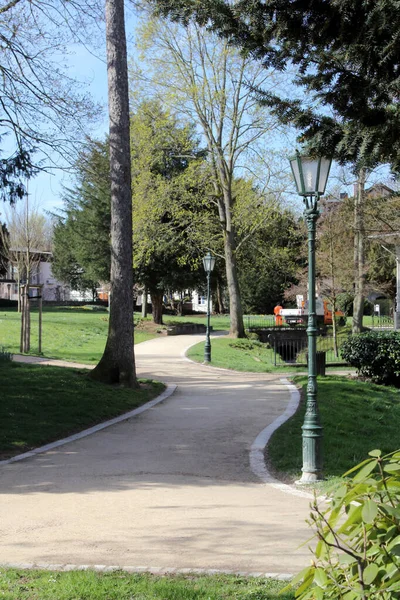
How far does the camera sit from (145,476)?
7.72 metres

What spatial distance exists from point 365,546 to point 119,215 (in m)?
13.2

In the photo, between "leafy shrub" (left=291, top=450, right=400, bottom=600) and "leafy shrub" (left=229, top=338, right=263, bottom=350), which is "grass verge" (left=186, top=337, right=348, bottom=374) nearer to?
"leafy shrub" (left=229, top=338, right=263, bottom=350)

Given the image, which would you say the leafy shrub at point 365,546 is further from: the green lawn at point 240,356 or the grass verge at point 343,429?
the green lawn at point 240,356

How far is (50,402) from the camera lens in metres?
11.9

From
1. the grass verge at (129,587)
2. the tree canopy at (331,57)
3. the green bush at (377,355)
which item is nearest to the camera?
the grass verge at (129,587)

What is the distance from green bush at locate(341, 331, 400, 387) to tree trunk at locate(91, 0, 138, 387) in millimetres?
7956

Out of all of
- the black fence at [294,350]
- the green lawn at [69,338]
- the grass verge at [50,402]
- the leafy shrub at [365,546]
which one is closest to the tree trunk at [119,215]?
the grass verge at [50,402]

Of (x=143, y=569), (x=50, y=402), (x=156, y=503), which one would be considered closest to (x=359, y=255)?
(x=50, y=402)

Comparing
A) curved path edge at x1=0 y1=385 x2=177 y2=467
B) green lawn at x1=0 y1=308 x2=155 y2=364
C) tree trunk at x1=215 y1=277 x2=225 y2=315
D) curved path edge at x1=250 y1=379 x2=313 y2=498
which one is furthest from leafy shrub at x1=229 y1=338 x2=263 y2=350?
tree trunk at x1=215 y1=277 x2=225 y2=315

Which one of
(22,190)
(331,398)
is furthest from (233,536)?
(22,190)

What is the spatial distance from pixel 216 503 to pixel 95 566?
210 cm

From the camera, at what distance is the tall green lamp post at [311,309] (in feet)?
25.5

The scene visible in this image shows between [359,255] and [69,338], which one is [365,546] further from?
[359,255]

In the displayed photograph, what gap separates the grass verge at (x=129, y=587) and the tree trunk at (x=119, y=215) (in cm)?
1040
